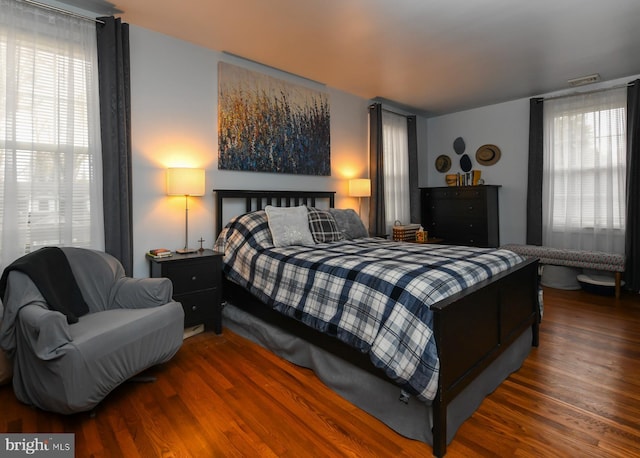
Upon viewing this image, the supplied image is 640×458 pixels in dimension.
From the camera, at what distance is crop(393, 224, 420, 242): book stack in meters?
4.77

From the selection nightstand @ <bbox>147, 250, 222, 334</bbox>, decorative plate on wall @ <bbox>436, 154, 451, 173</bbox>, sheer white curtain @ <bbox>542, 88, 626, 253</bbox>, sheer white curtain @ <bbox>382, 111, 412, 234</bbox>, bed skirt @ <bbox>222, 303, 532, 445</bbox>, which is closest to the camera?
bed skirt @ <bbox>222, 303, 532, 445</bbox>

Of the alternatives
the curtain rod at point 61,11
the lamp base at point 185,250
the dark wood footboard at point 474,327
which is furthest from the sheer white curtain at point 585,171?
the curtain rod at point 61,11

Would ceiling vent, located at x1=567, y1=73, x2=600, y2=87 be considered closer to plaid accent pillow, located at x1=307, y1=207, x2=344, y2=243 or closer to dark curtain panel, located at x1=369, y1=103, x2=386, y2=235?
dark curtain panel, located at x1=369, y1=103, x2=386, y2=235

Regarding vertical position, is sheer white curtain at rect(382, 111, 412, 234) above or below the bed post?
above

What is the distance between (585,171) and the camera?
4.31 meters

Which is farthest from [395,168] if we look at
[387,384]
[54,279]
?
[54,279]

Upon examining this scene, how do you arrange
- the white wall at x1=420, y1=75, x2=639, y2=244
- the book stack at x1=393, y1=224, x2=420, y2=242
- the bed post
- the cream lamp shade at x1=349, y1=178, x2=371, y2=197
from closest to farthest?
the bed post
the cream lamp shade at x1=349, y1=178, x2=371, y2=197
the book stack at x1=393, y1=224, x2=420, y2=242
the white wall at x1=420, y1=75, x2=639, y2=244

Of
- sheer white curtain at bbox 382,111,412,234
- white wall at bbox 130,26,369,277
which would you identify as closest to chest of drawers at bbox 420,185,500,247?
sheer white curtain at bbox 382,111,412,234

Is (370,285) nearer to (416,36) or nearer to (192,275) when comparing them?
(192,275)

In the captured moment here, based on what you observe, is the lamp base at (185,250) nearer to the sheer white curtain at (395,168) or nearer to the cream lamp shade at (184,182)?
the cream lamp shade at (184,182)

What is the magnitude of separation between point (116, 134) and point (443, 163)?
4.77 metres

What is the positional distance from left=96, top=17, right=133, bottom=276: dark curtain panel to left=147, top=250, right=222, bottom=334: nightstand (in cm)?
30

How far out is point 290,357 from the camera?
2438 millimetres

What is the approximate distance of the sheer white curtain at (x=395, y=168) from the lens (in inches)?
197
